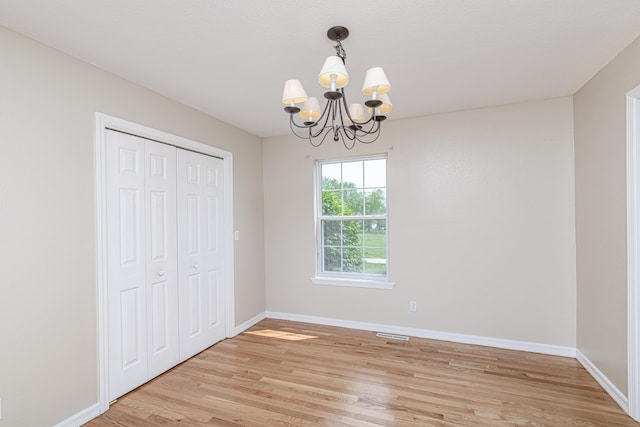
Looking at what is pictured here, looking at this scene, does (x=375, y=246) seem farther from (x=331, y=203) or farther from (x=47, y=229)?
(x=47, y=229)

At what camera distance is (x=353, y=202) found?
3.93 m

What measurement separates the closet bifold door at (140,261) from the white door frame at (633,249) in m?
3.52

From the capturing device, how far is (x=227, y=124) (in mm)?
3592

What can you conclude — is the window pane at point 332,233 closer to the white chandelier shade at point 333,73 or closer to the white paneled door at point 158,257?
the white paneled door at point 158,257

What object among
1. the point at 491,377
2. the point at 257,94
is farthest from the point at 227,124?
the point at 491,377

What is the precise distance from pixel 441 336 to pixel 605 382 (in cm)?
135

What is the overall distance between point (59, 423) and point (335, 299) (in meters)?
2.71

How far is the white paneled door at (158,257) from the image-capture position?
7.77 ft

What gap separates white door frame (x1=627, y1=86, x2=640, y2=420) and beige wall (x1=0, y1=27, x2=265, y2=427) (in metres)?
3.62

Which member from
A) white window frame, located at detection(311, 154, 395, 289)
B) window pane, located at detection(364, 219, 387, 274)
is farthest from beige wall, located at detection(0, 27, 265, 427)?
window pane, located at detection(364, 219, 387, 274)

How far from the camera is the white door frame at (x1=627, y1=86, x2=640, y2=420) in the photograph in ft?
6.56

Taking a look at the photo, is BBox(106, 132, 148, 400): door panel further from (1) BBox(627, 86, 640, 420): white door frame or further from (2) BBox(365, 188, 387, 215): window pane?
(1) BBox(627, 86, 640, 420): white door frame

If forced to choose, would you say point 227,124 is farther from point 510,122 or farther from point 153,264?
point 510,122

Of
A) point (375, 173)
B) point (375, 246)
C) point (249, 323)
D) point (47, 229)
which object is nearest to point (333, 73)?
point (47, 229)
